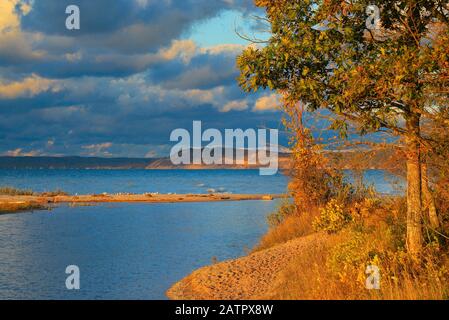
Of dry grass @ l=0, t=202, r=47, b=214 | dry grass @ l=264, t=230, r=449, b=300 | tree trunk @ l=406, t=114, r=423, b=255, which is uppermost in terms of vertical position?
dry grass @ l=0, t=202, r=47, b=214

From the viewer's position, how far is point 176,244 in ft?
94.8

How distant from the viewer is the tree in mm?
11258

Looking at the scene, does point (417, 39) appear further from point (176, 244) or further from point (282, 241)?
point (176, 244)

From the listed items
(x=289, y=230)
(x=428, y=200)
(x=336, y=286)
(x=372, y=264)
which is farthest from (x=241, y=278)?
(x=289, y=230)

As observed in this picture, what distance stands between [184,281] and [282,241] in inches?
226

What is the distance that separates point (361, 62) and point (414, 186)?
321cm

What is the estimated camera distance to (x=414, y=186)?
530 inches

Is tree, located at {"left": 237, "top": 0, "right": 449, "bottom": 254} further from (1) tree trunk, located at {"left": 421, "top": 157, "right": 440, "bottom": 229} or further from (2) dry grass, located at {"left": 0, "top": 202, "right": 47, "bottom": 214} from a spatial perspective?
(2) dry grass, located at {"left": 0, "top": 202, "right": 47, "bottom": 214}

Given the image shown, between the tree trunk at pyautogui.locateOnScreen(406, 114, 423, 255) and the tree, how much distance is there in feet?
0.09

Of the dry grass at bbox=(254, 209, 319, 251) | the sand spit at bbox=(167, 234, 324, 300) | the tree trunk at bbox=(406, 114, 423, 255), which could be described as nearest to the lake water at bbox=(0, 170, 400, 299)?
the sand spit at bbox=(167, 234, 324, 300)

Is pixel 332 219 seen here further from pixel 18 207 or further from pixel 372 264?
pixel 18 207

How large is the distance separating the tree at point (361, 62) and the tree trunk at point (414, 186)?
3cm

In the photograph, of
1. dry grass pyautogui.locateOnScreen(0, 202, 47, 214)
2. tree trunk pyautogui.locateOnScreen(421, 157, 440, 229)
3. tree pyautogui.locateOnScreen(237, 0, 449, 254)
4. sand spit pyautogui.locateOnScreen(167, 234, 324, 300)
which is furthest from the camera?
dry grass pyautogui.locateOnScreen(0, 202, 47, 214)
